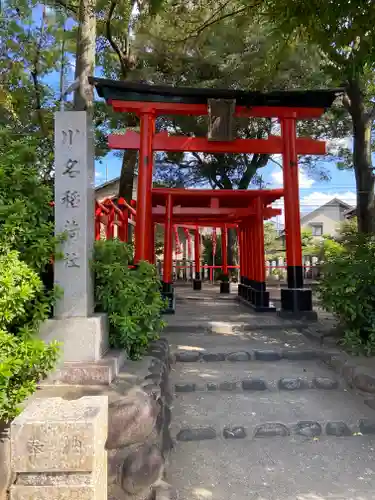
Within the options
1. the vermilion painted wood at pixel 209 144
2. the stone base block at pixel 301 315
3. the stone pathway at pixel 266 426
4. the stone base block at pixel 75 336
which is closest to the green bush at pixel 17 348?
the stone base block at pixel 75 336

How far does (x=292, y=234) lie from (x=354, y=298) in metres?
2.90

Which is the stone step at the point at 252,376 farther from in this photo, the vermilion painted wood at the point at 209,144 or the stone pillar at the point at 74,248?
the vermilion painted wood at the point at 209,144

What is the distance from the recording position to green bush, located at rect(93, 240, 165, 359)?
3.85m

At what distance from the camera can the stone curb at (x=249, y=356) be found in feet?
16.9

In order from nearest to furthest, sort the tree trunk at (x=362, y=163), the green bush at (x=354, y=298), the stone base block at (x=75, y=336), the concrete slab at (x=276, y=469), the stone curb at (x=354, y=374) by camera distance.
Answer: the concrete slab at (x=276, y=469)
the stone base block at (x=75, y=336)
the stone curb at (x=354, y=374)
the green bush at (x=354, y=298)
the tree trunk at (x=362, y=163)

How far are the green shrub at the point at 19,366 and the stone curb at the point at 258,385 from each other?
6.21 feet

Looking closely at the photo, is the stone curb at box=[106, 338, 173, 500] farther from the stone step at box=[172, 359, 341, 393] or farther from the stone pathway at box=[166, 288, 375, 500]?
the stone step at box=[172, 359, 341, 393]

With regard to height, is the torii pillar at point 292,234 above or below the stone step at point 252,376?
above

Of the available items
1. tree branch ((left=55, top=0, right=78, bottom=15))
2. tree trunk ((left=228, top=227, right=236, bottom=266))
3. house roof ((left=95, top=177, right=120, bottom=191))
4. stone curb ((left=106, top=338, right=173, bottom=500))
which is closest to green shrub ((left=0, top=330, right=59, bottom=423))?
stone curb ((left=106, top=338, right=173, bottom=500))

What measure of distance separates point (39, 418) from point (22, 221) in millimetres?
1590

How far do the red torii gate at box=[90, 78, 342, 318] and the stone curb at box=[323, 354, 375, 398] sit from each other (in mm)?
Result: 2540

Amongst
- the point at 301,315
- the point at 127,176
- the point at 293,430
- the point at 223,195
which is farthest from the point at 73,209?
the point at 127,176

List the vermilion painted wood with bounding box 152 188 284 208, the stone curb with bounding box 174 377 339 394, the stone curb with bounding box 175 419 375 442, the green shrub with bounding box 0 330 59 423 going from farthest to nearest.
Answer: the vermilion painted wood with bounding box 152 188 284 208, the stone curb with bounding box 174 377 339 394, the stone curb with bounding box 175 419 375 442, the green shrub with bounding box 0 330 59 423

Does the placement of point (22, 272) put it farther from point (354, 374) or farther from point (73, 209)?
point (354, 374)
